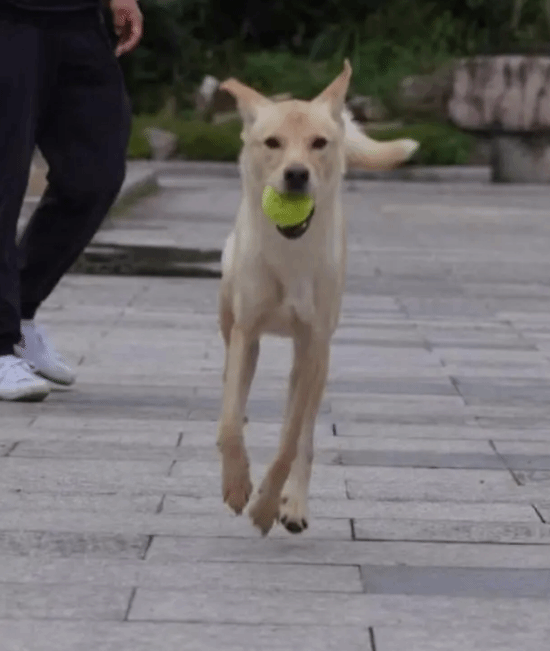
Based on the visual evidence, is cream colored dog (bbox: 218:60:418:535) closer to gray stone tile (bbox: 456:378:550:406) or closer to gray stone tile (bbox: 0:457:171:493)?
gray stone tile (bbox: 0:457:171:493)

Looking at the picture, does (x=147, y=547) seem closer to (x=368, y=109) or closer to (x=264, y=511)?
(x=264, y=511)

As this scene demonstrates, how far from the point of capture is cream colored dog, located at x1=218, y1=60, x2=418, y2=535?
511 cm

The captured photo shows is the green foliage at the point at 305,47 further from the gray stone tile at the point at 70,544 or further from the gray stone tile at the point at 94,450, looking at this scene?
the gray stone tile at the point at 70,544

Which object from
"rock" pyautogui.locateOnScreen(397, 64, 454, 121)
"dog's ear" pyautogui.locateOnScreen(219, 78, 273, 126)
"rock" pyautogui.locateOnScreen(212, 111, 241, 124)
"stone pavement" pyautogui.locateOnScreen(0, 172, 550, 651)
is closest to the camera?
"stone pavement" pyautogui.locateOnScreen(0, 172, 550, 651)

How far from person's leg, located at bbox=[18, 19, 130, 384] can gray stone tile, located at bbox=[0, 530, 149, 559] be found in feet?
8.97

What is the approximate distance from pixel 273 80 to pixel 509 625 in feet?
93.3

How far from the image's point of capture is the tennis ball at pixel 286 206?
505 cm

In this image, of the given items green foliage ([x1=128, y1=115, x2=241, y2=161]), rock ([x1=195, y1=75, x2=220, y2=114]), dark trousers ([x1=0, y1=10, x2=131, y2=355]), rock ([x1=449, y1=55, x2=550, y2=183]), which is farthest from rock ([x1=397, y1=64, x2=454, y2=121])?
dark trousers ([x1=0, y1=10, x2=131, y2=355])

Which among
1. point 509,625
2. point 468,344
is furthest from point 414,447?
point 468,344

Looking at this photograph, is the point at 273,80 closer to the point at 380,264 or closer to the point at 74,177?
the point at 380,264

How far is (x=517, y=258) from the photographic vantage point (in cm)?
1508

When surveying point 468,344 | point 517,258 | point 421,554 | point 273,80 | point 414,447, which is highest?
point 421,554

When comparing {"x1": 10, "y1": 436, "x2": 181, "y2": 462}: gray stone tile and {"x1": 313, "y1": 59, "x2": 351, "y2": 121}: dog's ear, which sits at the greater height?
{"x1": 313, "y1": 59, "x2": 351, "y2": 121}: dog's ear

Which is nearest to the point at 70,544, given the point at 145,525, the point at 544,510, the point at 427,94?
the point at 145,525
